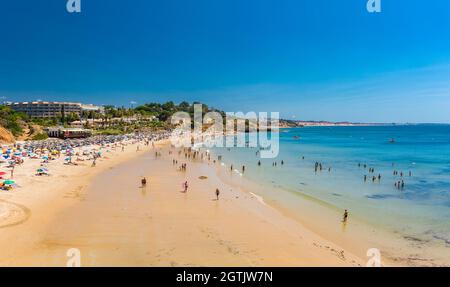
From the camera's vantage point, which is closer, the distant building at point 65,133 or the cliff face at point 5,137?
the cliff face at point 5,137

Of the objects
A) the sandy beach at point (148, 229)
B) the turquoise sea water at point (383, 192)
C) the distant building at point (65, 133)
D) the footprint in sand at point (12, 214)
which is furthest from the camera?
the distant building at point (65, 133)

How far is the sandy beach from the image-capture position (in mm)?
11727

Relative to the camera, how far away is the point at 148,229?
14.9 m

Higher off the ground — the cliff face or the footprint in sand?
the cliff face

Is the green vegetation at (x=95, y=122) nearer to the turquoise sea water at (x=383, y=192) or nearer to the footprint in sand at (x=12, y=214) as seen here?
the turquoise sea water at (x=383, y=192)

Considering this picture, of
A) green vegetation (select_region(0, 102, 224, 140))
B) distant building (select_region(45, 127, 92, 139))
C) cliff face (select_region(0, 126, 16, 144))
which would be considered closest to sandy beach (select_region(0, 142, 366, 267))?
cliff face (select_region(0, 126, 16, 144))

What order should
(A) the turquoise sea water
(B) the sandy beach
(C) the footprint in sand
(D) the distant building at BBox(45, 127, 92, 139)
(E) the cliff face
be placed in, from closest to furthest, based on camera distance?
(B) the sandy beach, (C) the footprint in sand, (A) the turquoise sea water, (E) the cliff face, (D) the distant building at BBox(45, 127, 92, 139)

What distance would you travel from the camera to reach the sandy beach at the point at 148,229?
462 inches

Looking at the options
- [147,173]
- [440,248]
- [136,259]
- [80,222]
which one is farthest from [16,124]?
[440,248]

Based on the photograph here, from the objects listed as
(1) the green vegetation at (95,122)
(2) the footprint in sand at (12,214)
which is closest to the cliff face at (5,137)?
(1) the green vegetation at (95,122)

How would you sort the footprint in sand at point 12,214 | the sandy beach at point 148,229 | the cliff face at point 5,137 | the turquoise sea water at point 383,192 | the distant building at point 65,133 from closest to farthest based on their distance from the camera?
the sandy beach at point 148,229
the footprint in sand at point 12,214
the turquoise sea water at point 383,192
the cliff face at point 5,137
the distant building at point 65,133

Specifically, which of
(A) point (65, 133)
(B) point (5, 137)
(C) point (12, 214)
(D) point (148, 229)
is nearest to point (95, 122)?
(A) point (65, 133)

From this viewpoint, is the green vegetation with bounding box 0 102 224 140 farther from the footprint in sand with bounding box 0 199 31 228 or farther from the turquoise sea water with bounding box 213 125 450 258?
the footprint in sand with bounding box 0 199 31 228

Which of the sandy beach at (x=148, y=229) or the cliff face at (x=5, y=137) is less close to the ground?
the cliff face at (x=5, y=137)
